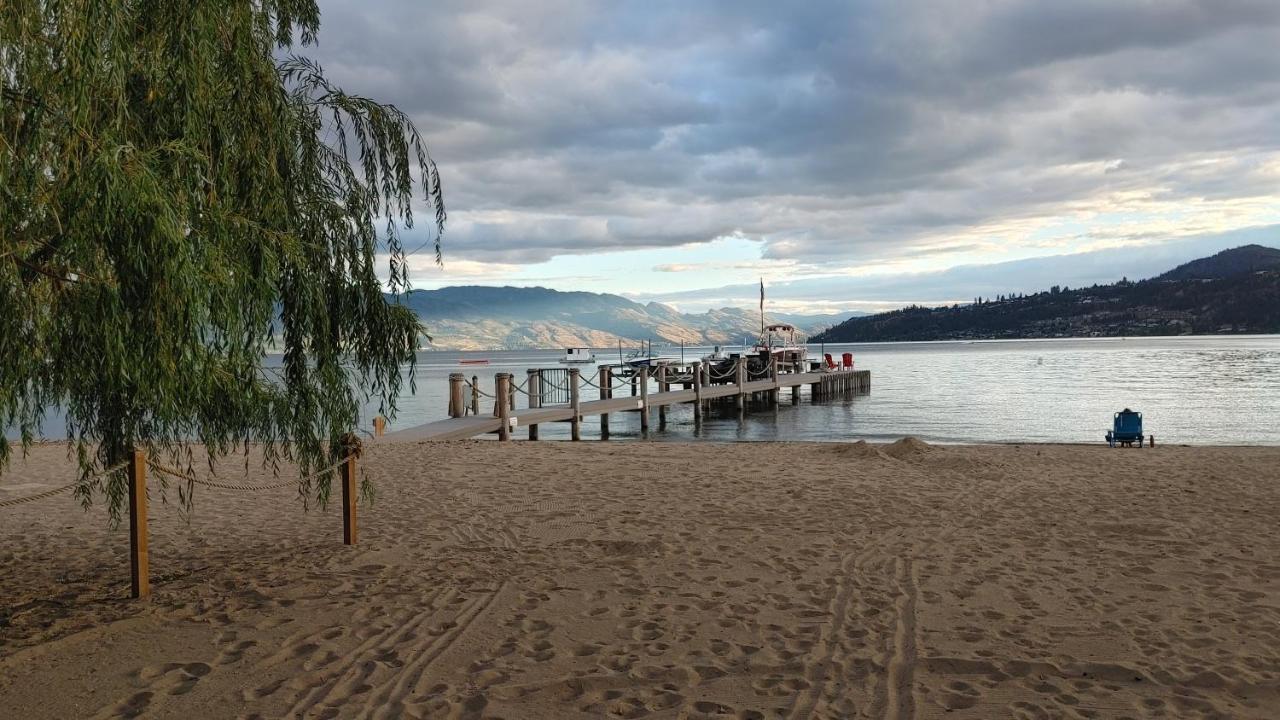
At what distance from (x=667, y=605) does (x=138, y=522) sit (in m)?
4.10

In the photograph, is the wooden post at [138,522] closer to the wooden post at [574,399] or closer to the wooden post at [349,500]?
the wooden post at [349,500]

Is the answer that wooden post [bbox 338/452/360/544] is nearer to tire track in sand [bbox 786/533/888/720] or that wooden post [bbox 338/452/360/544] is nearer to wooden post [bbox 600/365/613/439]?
tire track in sand [bbox 786/533/888/720]

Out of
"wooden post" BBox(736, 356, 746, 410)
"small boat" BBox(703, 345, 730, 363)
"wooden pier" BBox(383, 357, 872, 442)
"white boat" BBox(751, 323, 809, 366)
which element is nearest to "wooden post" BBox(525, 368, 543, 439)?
"wooden pier" BBox(383, 357, 872, 442)

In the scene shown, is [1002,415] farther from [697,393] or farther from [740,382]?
[697,393]

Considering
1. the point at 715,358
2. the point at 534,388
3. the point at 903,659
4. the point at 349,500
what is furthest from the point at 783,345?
the point at 903,659

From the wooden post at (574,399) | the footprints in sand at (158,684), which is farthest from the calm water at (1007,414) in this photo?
the footprints in sand at (158,684)

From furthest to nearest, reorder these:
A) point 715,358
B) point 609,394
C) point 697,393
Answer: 1. point 715,358
2. point 697,393
3. point 609,394

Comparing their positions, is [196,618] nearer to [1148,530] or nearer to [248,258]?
[248,258]

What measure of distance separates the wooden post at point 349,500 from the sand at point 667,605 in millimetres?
216

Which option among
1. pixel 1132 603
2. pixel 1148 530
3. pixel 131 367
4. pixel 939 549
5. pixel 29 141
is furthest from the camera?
pixel 1148 530

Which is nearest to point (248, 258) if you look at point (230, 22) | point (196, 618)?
point (230, 22)

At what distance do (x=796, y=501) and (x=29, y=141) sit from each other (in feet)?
30.4

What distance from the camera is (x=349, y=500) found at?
864 centimetres

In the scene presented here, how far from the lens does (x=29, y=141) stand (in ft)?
12.9
